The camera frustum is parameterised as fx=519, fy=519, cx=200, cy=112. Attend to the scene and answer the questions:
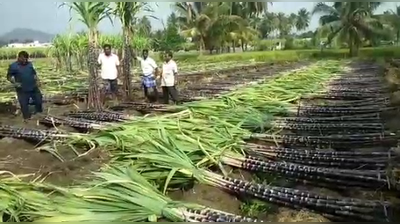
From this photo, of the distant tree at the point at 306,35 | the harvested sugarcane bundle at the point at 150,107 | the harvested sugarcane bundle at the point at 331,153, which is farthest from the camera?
the distant tree at the point at 306,35

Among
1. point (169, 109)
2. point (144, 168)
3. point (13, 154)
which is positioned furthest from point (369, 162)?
point (169, 109)

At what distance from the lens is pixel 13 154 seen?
525cm

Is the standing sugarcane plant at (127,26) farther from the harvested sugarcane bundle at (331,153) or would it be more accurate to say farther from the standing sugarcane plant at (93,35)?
the harvested sugarcane bundle at (331,153)

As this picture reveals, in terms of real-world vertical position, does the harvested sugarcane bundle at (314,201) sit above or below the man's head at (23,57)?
below

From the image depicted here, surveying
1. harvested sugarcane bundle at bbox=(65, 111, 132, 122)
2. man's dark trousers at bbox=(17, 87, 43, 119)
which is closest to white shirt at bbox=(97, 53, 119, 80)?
harvested sugarcane bundle at bbox=(65, 111, 132, 122)

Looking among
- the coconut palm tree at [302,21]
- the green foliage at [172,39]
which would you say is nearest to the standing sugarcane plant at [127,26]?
the green foliage at [172,39]

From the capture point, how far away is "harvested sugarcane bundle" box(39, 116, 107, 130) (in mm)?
6382

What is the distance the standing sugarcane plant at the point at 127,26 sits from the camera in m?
9.70

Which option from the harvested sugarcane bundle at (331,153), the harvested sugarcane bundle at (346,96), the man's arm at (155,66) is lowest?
the harvested sugarcane bundle at (346,96)

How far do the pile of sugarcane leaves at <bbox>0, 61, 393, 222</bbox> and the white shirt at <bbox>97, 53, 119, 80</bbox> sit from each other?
2714 millimetres

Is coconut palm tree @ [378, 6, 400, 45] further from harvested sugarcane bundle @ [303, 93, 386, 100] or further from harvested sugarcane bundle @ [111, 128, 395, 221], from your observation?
harvested sugarcane bundle @ [111, 128, 395, 221]

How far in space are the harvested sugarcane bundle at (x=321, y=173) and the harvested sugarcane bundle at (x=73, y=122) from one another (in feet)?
7.53

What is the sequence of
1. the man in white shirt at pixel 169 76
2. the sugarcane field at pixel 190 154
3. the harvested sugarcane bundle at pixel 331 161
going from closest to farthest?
the sugarcane field at pixel 190 154
the harvested sugarcane bundle at pixel 331 161
the man in white shirt at pixel 169 76

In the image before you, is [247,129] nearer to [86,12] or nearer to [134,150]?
[134,150]
